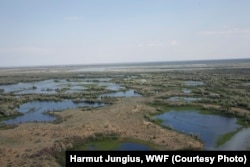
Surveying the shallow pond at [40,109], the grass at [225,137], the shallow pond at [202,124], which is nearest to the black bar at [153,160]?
the shallow pond at [202,124]

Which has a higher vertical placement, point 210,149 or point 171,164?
point 171,164

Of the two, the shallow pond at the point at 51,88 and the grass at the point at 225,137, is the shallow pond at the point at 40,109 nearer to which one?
the shallow pond at the point at 51,88

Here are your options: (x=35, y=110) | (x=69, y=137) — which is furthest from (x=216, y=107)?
(x=35, y=110)

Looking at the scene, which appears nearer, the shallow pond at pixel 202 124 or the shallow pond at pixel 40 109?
the shallow pond at pixel 202 124

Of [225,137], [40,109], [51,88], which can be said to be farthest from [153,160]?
[51,88]

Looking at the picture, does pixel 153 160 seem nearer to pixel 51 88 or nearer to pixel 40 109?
pixel 40 109

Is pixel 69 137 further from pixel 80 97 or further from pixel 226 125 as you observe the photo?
pixel 80 97
